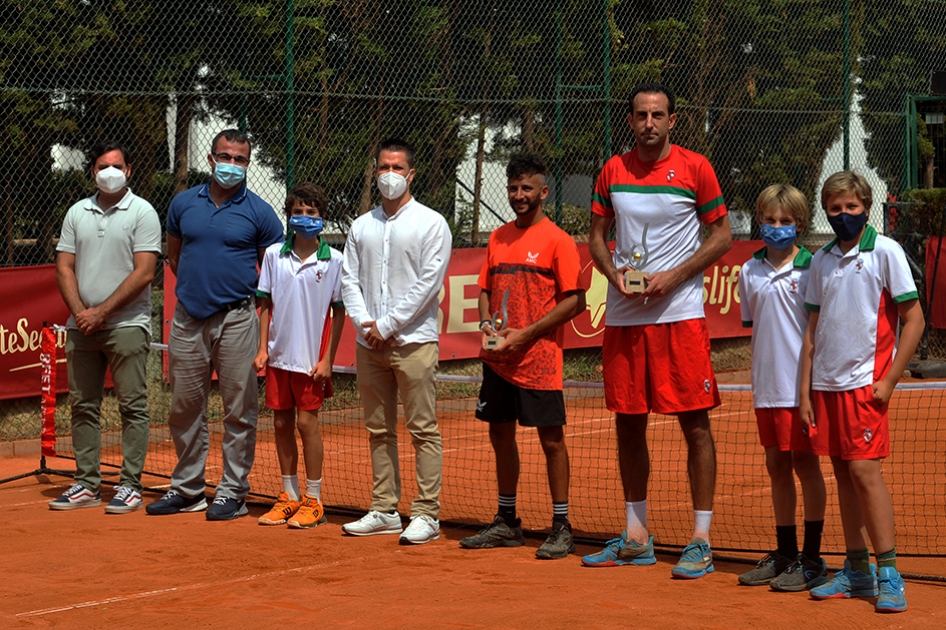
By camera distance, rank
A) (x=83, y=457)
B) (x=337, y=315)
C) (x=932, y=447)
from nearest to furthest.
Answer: (x=337, y=315)
(x=83, y=457)
(x=932, y=447)

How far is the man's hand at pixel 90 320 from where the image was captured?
7.45m

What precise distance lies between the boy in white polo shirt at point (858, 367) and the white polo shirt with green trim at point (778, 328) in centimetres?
20

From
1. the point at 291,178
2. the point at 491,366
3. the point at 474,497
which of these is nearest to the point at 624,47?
the point at 291,178

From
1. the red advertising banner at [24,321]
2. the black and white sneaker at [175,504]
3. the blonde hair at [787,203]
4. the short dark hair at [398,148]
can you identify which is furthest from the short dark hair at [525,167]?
the red advertising banner at [24,321]

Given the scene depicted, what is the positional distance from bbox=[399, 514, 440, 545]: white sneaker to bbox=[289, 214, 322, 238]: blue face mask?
183cm

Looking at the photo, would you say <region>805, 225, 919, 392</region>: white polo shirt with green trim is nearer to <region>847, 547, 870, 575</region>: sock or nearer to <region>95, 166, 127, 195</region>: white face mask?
<region>847, 547, 870, 575</region>: sock

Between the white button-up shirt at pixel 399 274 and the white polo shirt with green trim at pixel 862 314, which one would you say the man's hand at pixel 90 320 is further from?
the white polo shirt with green trim at pixel 862 314

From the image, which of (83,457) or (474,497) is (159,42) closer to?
(83,457)

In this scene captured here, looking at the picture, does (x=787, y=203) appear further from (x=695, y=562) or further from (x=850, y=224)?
(x=695, y=562)

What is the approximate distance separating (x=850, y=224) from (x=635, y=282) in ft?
3.46

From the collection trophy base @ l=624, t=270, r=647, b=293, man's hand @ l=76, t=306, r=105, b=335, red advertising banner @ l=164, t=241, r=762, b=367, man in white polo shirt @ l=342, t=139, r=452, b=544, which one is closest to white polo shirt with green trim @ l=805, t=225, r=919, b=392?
trophy base @ l=624, t=270, r=647, b=293

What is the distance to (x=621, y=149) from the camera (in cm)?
1439

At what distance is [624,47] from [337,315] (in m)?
8.54

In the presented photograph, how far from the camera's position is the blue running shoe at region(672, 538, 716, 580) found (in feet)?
18.5
